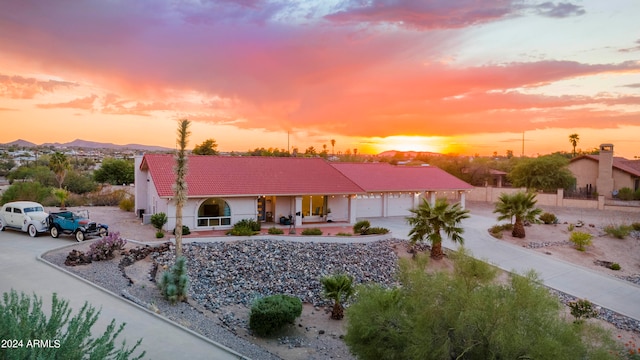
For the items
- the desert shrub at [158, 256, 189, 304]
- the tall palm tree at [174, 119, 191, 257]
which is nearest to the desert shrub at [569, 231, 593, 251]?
the desert shrub at [158, 256, 189, 304]

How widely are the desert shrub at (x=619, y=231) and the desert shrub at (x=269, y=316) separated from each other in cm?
2959

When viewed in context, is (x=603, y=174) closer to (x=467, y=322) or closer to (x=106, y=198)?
(x=467, y=322)

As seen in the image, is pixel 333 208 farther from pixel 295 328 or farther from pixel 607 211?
pixel 607 211

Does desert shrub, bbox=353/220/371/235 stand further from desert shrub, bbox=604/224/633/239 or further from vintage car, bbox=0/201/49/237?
desert shrub, bbox=604/224/633/239

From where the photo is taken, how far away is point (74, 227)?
23141 millimetres

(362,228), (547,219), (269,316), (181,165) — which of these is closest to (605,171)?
(547,219)

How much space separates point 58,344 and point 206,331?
8158 mm

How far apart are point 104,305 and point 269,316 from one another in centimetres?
568

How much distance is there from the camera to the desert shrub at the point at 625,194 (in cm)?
4812

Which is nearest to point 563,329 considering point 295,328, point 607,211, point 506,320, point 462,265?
point 506,320

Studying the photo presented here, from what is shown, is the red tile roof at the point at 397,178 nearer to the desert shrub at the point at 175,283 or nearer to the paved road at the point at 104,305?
the desert shrub at the point at 175,283

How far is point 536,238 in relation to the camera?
3219 cm

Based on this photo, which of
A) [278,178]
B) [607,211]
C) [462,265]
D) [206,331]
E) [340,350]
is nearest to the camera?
[462,265]

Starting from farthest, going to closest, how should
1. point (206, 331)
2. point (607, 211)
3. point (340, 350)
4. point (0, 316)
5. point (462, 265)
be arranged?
1. point (607, 211)
2. point (340, 350)
3. point (206, 331)
4. point (462, 265)
5. point (0, 316)
